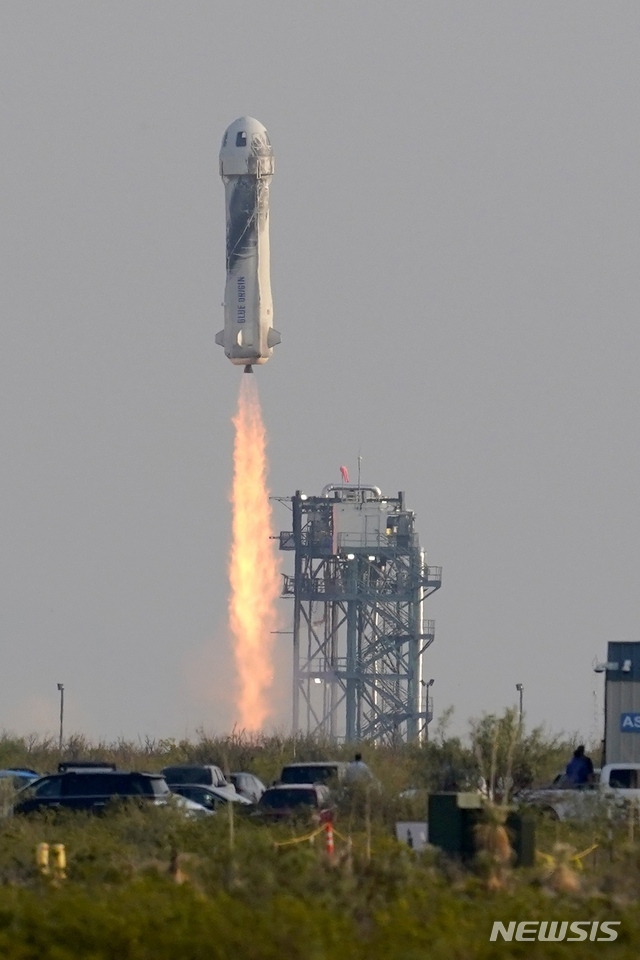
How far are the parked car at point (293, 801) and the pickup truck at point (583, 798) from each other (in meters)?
2.98

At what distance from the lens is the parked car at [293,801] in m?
30.8

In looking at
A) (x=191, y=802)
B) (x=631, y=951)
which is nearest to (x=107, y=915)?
(x=631, y=951)

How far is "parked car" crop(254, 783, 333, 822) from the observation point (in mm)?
30750

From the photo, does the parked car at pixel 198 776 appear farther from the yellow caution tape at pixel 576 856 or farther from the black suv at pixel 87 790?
the yellow caution tape at pixel 576 856

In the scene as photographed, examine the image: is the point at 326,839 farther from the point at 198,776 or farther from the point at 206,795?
the point at 198,776

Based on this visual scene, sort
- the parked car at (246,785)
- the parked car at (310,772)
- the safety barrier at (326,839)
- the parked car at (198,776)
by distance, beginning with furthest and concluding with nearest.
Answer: the parked car at (246,785), the parked car at (198,776), the parked car at (310,772), the safety barrier at (326,839)

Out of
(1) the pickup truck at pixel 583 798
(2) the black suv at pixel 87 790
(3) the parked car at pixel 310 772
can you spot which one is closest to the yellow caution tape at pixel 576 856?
(1) the pickup truck at pixel 583 798

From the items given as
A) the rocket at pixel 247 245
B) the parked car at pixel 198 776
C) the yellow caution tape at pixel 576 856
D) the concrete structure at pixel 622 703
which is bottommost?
the yellow caution tape at pixel 576 856

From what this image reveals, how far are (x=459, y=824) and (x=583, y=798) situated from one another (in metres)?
5.57

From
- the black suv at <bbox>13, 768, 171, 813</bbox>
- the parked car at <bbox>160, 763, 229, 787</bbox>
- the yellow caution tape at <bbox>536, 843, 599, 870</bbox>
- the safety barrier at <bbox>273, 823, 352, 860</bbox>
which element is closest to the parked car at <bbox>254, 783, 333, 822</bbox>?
the black suv at <bbox>13, 768, 171, 813</bbox>

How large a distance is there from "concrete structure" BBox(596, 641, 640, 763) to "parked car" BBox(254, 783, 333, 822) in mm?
11789

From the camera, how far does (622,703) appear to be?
43531 millimetres

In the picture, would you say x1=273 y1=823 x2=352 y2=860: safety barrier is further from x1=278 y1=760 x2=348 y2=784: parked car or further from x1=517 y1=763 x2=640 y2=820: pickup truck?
x1=278 y1=760 x2=348 y2=784: parked car

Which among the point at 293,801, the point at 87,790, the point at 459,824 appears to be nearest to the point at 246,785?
the point at 87,790
